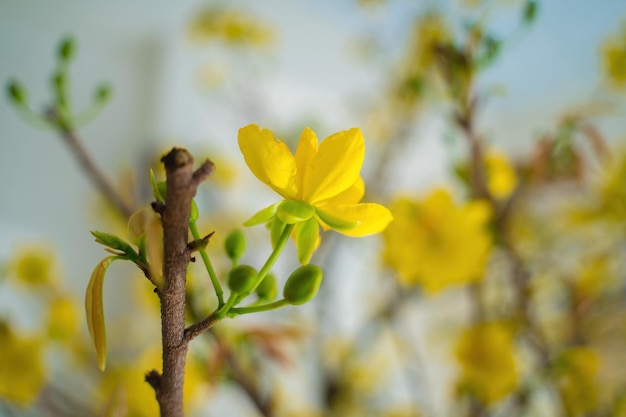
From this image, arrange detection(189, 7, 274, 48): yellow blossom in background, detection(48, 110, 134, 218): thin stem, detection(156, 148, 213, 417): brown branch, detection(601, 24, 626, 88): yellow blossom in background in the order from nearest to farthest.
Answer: detection(156, 148, 213, 417): brown branch, detection(48, 110, 134, 218): thin stem, detection(601, 24, 626, 88): yellow blossom in background, detection(189, 7, 274, 48): yellow blossom in background

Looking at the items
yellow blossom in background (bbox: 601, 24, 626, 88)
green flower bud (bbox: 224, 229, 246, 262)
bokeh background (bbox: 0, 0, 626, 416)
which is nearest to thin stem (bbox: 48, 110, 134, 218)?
bokeh background (bbox: 0, 0, 626, 416)

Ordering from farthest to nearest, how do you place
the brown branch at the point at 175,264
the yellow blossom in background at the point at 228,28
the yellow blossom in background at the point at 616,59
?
the yellow blossom in background at the point at 228,28 → the yellow blossom in background at the point at 616,59 → the brown branch at the point at 175,264

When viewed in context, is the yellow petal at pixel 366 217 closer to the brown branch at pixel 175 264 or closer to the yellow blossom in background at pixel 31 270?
the brown branch at pixel 175 264

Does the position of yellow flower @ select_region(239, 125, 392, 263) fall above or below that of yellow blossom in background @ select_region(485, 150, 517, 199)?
below

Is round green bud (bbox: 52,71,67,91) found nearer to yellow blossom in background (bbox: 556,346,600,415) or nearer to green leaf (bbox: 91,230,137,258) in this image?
green leaf (bbox: 91,230,137,258)

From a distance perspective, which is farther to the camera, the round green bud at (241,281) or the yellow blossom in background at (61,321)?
the yellow blossom in background at (61,321)

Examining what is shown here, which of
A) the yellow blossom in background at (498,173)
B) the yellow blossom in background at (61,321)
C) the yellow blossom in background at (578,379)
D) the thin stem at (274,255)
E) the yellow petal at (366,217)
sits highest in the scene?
the yellow blossom in background at (498,173)

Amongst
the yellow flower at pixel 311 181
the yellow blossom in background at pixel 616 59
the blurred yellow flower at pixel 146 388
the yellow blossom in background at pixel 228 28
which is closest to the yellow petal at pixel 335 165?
the yellow flower at pixel 311 181

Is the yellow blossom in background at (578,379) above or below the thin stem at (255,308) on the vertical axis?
above
